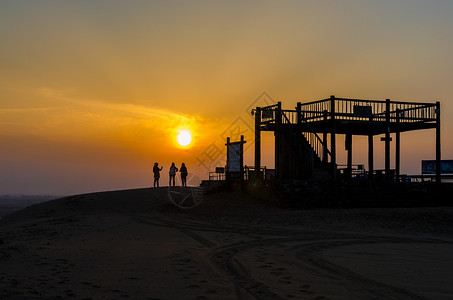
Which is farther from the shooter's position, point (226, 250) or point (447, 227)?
point (447, 227)

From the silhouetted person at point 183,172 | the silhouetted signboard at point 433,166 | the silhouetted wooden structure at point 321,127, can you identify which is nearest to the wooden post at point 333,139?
the silhouetted wooden structure at point 321,127

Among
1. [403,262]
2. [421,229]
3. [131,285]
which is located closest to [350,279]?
[403,262]

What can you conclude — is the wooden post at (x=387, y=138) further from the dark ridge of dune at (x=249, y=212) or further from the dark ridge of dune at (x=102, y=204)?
the dark ridge of dune at (x=102, y=204)

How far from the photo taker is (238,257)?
995cm

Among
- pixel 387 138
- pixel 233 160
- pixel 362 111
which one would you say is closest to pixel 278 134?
pixel 233 160

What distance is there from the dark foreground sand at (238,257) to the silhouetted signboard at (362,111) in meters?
7.41

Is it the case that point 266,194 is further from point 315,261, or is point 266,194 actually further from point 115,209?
point 315,261

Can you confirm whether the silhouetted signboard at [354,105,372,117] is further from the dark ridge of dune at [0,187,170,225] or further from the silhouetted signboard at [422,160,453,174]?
the silhouetted signboard at [422,160,453,174]

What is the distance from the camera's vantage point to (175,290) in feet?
22.4

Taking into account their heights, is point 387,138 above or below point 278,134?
below

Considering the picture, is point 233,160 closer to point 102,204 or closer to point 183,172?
point 183,172

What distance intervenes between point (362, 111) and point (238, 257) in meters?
18.6

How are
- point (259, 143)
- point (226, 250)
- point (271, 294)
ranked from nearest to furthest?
1. point (271, 294)
2. point (226, 250)
3. point (259, 143)

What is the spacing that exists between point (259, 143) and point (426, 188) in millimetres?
9920
